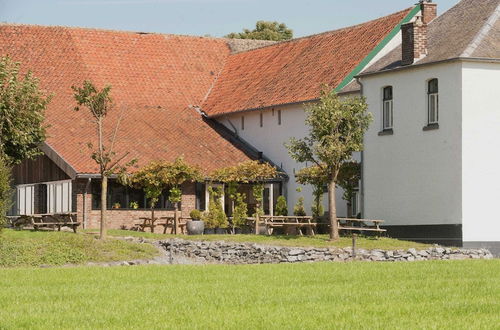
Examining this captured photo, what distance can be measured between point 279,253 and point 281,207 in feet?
40.8

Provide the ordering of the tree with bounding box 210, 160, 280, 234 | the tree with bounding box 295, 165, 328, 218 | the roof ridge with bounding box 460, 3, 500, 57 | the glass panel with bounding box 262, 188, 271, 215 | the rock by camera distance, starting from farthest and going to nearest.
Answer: the glass panel with bounding box 262, 188, 271, 215
the tree with bounding box 210, 160, 280, 234
the tree with bounding box 295, 165, 328, 218
the roof ridge with bounding box 460, 3, 500, 57
the rock

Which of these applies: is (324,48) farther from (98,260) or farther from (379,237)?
(98,260)

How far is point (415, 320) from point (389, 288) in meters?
5.69

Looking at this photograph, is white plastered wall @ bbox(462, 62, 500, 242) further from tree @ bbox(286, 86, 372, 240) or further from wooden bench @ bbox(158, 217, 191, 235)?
wooden bench @ bbox(158, 217, 191, 235)

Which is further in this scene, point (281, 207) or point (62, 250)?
point (281, 207)

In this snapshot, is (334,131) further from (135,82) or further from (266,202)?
(135,82)

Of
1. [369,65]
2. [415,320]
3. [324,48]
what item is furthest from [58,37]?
[415,320]

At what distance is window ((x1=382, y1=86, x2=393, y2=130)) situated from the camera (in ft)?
158

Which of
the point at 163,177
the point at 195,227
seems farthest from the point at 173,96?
the point at 195,227

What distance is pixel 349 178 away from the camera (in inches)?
1967

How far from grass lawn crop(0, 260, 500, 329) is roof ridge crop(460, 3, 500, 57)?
45.8 ft

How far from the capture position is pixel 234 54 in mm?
68125

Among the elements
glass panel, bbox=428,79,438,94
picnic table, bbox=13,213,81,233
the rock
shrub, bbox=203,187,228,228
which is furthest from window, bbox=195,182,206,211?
glass panel, bbox=428,79,438,94

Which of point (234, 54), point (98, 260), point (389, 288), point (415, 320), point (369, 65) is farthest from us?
point (234, 54)
